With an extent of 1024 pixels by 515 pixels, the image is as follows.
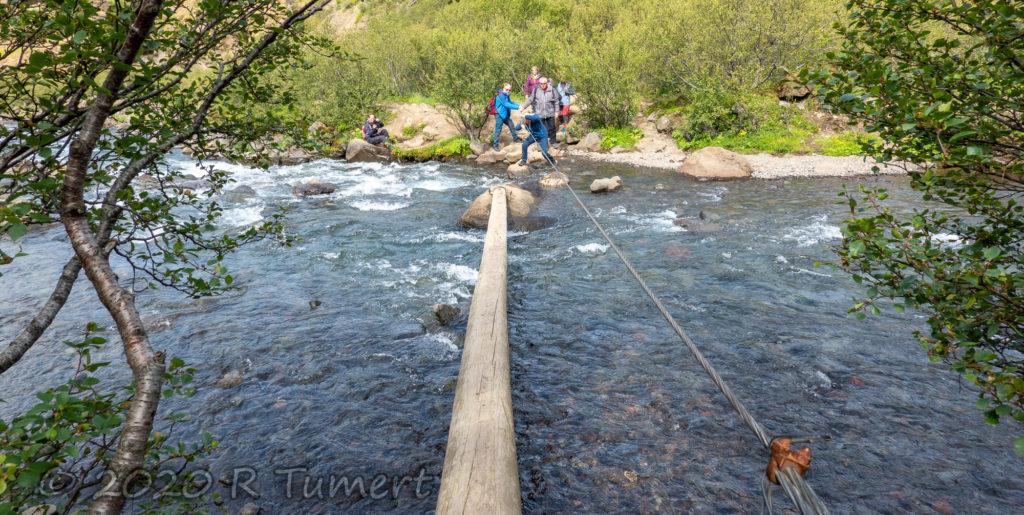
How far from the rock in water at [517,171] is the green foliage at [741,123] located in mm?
8452

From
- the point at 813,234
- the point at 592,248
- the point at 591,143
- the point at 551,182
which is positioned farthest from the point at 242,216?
the point at 591,143

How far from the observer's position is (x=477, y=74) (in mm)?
28641

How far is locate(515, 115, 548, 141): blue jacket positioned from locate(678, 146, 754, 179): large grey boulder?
611cm

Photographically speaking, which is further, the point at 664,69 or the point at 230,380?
the point at 664,69

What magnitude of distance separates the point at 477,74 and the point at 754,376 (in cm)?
2623

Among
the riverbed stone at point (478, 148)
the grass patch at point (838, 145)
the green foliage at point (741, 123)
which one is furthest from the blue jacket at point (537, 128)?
the grass patch at point (838, 145)

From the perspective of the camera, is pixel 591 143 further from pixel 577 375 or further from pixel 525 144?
pixel 577 375

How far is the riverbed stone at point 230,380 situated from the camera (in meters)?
6.33

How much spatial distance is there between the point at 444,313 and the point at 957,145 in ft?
21.1

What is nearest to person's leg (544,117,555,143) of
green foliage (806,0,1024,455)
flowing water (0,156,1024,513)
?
flowing water (0,156,1024,513)

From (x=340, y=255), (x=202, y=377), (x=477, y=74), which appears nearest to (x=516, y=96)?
(x=477, y=74)

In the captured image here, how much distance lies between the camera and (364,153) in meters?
26.8

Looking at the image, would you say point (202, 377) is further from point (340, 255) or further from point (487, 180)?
point (487, 180)

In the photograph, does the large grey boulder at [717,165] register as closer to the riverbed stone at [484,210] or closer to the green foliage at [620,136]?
the green foliage at [620,136]
